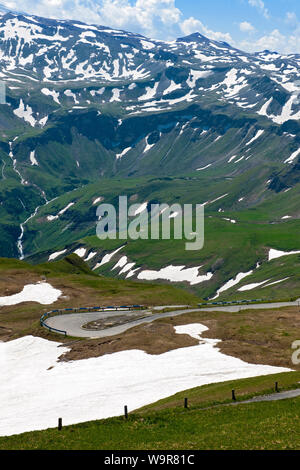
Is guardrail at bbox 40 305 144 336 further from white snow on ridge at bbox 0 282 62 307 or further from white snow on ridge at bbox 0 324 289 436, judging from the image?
white snow on ridge at bbox 0 324 289 436

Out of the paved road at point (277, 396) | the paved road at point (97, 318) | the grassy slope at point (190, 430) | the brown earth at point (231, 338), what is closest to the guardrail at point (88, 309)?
the paved road at point (97, 318)

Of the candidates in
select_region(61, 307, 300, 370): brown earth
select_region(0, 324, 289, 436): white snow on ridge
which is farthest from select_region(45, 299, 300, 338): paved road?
select_region(0, 324, 289, 436): white snow on ridge

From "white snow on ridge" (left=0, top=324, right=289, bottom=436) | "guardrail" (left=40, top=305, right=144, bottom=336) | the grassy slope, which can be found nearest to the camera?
the grassy slope

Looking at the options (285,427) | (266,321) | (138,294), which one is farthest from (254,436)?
(138,294)

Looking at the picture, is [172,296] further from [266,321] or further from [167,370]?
[167,370]

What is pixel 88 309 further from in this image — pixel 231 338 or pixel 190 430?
pixel 190 430

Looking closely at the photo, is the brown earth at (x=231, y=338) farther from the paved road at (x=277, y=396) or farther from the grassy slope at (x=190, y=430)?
the grassy slope at (x=190, y=430)

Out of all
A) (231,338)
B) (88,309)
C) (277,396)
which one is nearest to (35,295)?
(88,309)
